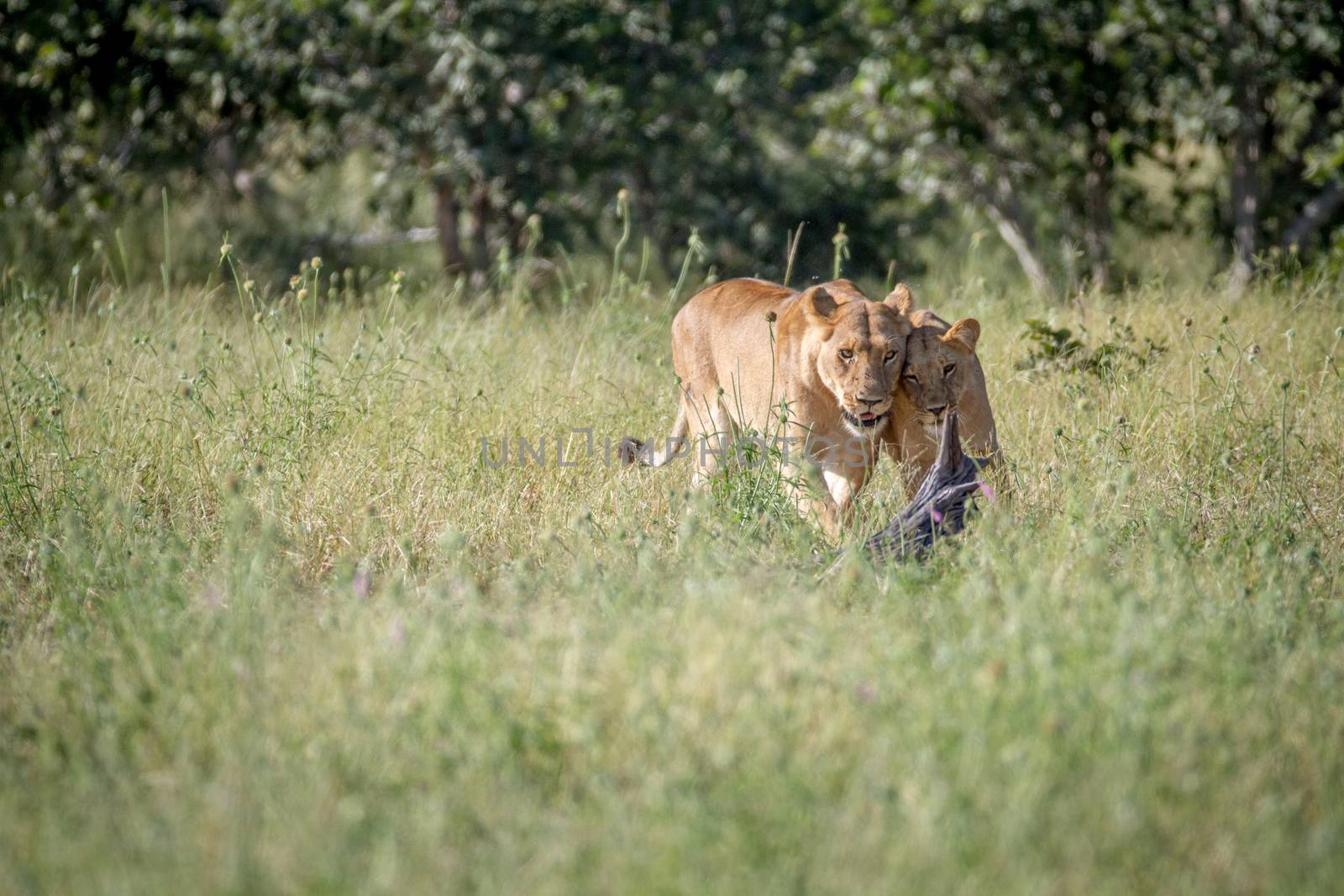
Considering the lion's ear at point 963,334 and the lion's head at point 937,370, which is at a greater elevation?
the lion's ear at point 963,334

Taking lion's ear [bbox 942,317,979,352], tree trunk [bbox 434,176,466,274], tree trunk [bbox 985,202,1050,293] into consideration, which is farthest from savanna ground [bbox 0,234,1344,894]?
tree trunk [bbox 434,176,466,274]

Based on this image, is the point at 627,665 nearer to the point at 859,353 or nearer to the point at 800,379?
the point at 859,353

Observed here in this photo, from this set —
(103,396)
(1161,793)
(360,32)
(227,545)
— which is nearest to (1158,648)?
(1161,793)

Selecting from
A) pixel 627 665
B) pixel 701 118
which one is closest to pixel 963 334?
pixel 627 665

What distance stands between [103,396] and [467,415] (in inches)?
57.0

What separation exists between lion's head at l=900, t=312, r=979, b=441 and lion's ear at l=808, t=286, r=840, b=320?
0.93 ft

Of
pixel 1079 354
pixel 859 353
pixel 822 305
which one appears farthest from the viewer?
pixel 1079 354

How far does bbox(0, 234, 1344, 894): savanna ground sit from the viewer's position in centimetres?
246

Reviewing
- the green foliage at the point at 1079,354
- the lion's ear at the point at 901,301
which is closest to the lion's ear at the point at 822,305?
the lion's ear at the point at 901,301

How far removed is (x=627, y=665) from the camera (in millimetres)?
2984

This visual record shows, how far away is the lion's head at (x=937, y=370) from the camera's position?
4230mm

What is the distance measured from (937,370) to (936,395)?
0.25 ft

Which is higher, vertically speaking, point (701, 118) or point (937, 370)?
point (701, 118)

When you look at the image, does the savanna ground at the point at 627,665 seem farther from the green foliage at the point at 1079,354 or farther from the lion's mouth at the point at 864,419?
the green foliage at the point at 1079,354
